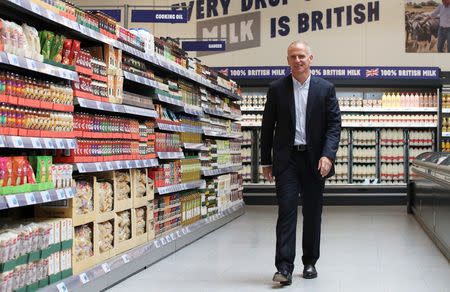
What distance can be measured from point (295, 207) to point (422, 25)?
870 centimetres

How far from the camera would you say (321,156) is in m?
4.33

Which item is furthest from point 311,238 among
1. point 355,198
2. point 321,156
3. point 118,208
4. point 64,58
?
point 355,198

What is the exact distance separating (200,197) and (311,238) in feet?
9.04

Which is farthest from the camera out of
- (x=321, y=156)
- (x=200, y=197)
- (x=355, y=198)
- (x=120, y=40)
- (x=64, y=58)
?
(x=355, y=198)

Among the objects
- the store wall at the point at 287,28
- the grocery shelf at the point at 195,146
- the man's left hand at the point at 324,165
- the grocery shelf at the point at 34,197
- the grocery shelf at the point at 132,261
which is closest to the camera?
the grocery shelf at the point at 34,197

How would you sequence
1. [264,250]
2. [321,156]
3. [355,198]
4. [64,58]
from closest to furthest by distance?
[64,58] < [321,156] < [264,250] < [355,198]

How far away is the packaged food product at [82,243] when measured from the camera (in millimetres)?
3789

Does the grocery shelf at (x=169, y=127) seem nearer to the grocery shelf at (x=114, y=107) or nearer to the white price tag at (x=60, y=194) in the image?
the grocery shelf at (x=114, y=107)

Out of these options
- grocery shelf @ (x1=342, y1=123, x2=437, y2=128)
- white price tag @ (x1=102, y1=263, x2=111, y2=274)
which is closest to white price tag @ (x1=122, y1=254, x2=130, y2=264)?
white price tag @ (x1=102, y1=263, x2=111, y2=274)

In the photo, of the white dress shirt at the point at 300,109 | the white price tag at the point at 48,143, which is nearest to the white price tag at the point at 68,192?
the white price tag at the point at 48,143

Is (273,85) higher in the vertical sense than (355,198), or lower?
higher

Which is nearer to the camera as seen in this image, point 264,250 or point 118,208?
point 118,208

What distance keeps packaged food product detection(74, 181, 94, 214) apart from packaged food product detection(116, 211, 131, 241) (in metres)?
0.55

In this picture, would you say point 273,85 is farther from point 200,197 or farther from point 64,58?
point 200,197
